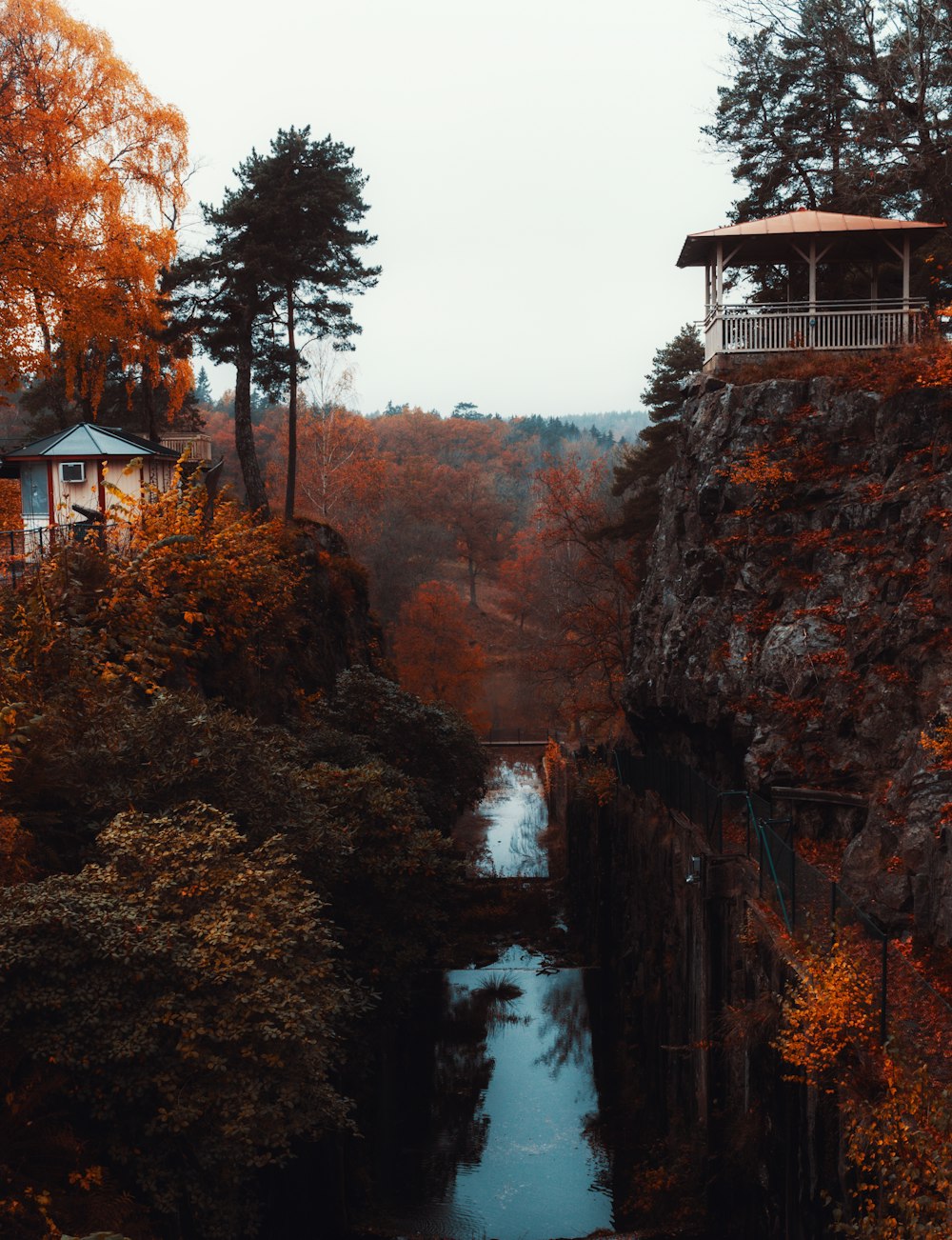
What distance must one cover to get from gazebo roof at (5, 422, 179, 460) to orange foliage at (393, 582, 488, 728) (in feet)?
99.3

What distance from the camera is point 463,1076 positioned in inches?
886

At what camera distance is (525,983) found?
27422 millimetres

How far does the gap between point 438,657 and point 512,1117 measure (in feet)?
125

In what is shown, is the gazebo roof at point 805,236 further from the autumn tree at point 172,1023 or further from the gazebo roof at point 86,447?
the autumn tree at point 172,1023

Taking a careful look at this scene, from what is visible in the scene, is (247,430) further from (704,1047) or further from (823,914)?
(823,914)

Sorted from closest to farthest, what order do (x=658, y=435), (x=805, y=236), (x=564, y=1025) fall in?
1. (x=564, y=1025)
2. (x=805, y=236)
3. (x=658, y=435)

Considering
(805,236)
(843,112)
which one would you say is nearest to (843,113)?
(843,112)

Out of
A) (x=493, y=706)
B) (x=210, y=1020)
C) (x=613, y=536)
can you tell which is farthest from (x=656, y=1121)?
(x=493, y=706)

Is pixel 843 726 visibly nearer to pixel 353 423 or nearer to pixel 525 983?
pixel 525 983

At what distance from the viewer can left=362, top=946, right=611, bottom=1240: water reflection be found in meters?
17.2

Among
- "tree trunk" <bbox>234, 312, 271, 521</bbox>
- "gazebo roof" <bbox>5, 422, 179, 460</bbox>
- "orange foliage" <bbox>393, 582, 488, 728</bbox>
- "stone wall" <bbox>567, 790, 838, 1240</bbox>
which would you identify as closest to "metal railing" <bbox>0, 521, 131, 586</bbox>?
"gazebo roof" <bbox>5, 422, 179, 460</bbox>

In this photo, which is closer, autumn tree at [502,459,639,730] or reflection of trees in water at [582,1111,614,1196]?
reflection of trees in water at [582,1111,614,1196]

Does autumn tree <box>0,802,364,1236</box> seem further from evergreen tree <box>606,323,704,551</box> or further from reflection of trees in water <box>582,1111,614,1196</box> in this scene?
evergreen tree <box>606,323,704,551</box>

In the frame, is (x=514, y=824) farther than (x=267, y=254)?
Yes
